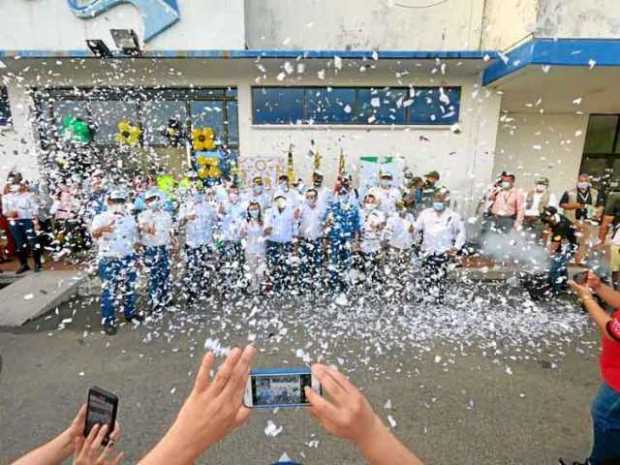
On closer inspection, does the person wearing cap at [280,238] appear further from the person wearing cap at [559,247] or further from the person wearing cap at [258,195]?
the person wearing cap at [559,247]

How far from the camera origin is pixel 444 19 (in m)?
9.62

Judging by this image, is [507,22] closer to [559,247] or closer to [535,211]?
[535,211]

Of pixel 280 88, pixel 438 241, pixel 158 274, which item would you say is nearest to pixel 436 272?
pixel 438 241

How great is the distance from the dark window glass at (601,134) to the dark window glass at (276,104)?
8687 millimetres

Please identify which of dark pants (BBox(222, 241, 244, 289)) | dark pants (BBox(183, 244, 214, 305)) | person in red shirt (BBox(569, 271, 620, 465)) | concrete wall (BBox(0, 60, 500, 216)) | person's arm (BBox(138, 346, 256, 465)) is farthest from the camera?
concrete wall (BBox(0, 60, 500, 216))

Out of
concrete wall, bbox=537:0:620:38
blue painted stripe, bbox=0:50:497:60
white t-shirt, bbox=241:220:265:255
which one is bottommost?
white t-shirt, bbox=241:220:265:255

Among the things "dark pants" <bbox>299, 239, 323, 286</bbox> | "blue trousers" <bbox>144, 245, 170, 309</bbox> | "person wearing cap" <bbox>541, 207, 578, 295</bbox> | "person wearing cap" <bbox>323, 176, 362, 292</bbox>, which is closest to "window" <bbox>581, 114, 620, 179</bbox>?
"person wearing cap" <bbox>541, 207, 578, 295</bbox>

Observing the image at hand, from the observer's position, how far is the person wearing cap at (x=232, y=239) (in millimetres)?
6164

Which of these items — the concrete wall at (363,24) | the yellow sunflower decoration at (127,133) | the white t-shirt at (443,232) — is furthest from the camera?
the concrete wall at (363,24)

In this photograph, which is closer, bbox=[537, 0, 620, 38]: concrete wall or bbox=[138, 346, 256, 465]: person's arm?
bbox=[138, 346, 256, 465]: person's arm

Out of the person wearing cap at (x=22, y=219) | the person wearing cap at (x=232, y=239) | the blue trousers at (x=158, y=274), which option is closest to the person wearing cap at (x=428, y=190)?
the person wearing cap at (x=232, y=239)

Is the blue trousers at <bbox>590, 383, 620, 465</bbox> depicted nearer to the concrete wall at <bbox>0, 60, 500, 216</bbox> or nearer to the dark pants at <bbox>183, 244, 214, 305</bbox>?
the dark pants at <bbox>183, 244, 214, 305</bbox>

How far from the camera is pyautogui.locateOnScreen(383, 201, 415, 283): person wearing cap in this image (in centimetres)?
604

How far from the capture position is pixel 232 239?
6.20 meters
